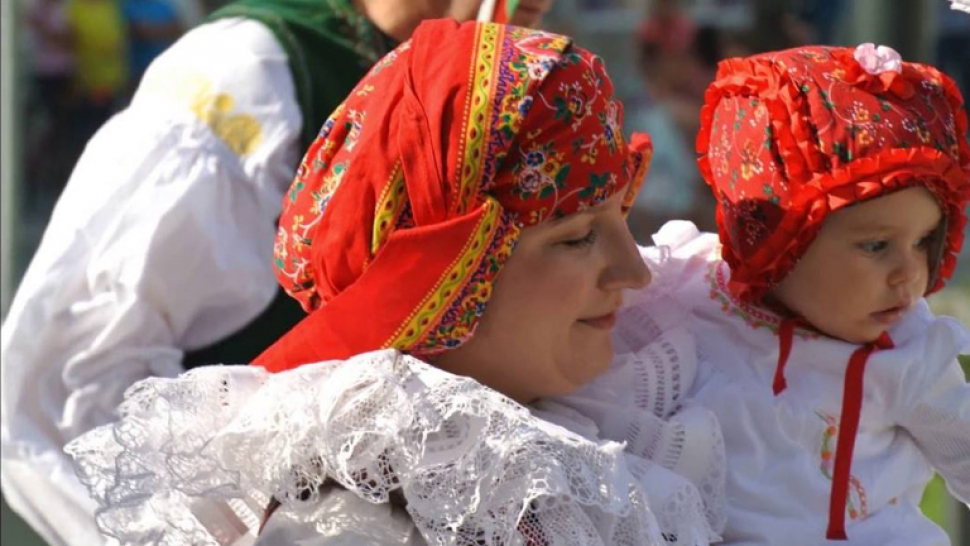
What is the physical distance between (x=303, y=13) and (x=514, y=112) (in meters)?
1.11

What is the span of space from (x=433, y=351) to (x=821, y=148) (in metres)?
0.59

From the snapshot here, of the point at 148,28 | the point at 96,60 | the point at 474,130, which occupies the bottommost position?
the point at 96,60

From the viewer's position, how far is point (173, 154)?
2783mm

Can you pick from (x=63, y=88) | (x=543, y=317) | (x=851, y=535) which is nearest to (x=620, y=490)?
(x=543, y=317)

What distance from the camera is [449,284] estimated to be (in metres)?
1.85

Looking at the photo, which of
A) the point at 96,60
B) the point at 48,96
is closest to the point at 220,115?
the point at 96,60

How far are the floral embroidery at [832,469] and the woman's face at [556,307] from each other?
15.7 inches

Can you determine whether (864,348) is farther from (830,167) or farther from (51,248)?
(51,248)

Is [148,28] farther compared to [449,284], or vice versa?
[148,28]

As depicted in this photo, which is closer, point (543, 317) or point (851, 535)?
point (543, 317)

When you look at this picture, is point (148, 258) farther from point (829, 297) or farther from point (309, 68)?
point (829, 297)

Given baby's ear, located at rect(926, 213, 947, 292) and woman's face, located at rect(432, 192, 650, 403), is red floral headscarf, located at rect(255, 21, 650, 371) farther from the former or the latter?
baby's ear, located at rect(926, 213, 947, 292)

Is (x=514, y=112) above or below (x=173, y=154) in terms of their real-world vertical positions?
above

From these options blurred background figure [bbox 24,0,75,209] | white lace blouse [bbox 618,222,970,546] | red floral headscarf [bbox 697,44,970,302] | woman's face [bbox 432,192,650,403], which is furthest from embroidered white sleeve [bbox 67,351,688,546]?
blurred background figure [bbox 24,0,75,209]
